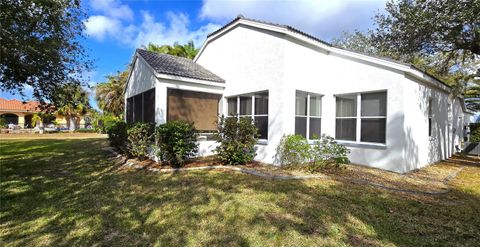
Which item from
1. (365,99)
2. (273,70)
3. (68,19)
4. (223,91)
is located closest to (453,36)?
(365,99)

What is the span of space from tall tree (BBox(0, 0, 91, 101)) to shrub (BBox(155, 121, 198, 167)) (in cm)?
483

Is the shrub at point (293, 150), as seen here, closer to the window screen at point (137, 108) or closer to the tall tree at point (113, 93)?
the window screen at point (137, 108)

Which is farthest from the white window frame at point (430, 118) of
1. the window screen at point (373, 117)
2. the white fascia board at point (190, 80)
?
the white fascia board at point (190, 80)

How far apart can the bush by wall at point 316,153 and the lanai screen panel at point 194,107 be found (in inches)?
163

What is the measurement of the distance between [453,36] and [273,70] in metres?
8.90

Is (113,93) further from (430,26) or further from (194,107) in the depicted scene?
(430,26)

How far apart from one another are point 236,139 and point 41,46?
8.02 meters

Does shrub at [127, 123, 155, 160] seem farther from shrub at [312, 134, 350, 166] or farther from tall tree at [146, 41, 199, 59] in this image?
tall tree at [146, 41, 199, 59]

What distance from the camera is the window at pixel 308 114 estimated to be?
416 inches

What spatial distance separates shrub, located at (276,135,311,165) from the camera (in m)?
9.05

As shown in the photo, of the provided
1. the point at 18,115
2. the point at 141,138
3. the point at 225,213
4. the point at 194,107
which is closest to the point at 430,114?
the point at 194,107

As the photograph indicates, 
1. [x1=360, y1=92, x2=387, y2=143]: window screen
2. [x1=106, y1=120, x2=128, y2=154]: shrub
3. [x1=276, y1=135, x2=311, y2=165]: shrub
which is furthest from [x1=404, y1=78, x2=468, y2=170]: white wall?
[x1=106, y1=120, x2=128, y2=154]: shrub

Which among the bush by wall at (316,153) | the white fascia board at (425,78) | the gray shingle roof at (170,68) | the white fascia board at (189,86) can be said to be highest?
the gray shingle roof at (170,68)

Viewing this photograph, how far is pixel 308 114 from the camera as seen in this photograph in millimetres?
10883
